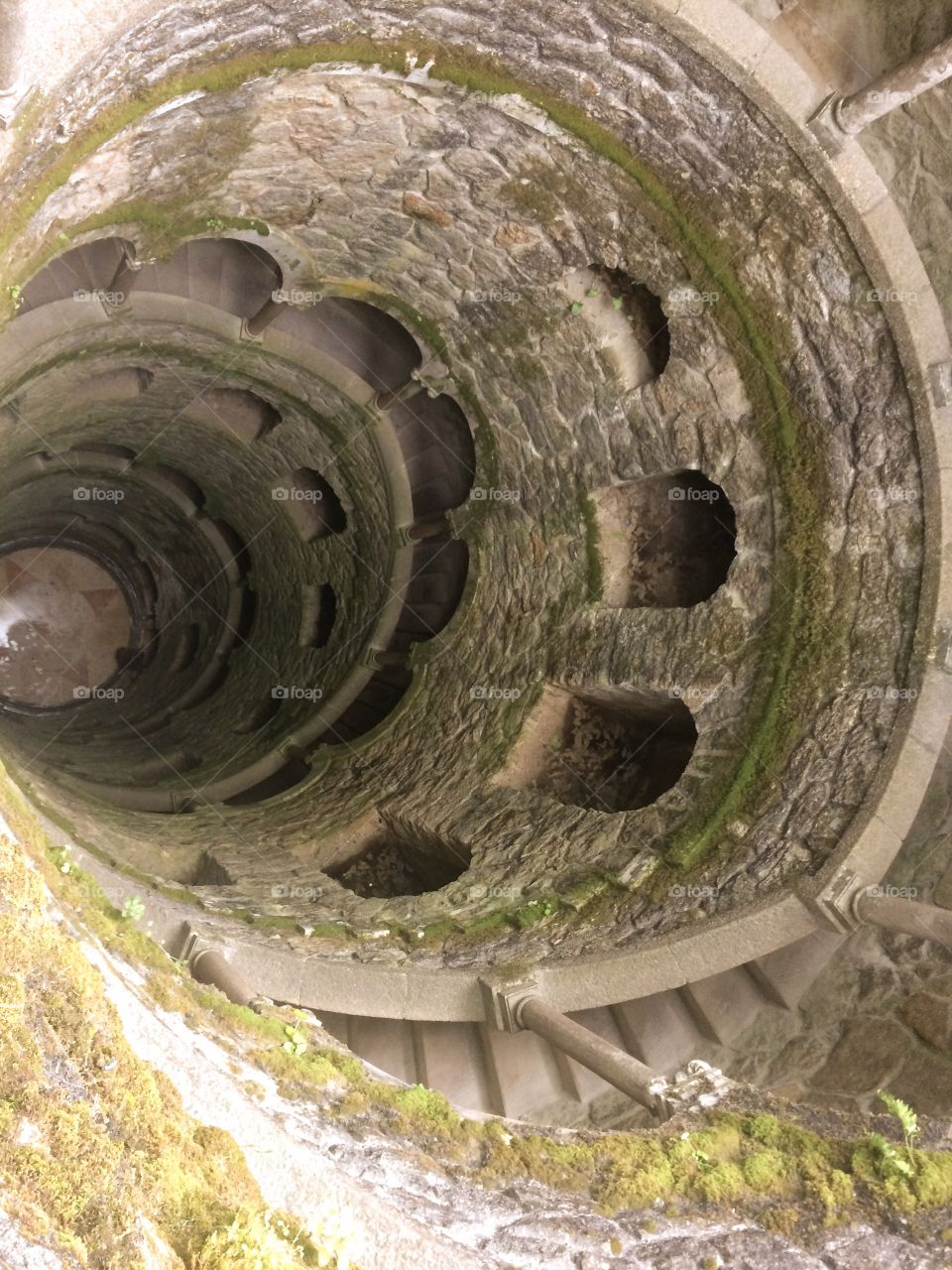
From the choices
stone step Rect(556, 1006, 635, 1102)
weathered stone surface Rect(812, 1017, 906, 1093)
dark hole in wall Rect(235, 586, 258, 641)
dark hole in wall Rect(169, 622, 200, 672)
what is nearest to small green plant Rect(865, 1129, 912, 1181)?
weathered stone surface Rect(812, 1017, 906, 1093)

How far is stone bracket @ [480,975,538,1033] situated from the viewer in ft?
19.2

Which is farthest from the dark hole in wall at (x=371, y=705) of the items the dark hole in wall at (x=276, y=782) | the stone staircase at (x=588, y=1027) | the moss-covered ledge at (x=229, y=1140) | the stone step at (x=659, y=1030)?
the moss-covered ledge at (x=229, y=1140)

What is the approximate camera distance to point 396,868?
27.0 feet

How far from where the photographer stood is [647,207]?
6.34 metres

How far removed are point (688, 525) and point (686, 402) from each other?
1.04 metres

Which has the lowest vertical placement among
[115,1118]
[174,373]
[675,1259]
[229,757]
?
[675,1259]

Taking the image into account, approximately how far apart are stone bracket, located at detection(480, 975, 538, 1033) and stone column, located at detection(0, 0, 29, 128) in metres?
4.85

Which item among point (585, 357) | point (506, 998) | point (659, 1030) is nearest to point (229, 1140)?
point (506, 998)

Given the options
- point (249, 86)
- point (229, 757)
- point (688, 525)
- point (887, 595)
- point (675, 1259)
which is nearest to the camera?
point (675, 1259)

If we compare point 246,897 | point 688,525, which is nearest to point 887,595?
point 688,525

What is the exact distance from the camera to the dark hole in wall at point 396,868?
7.87 metres

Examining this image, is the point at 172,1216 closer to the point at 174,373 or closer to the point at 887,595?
the point at 887,595

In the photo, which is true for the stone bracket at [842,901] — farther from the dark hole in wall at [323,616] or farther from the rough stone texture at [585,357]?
the dark hole in wall at [323,616]

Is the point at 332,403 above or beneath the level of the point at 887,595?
above
